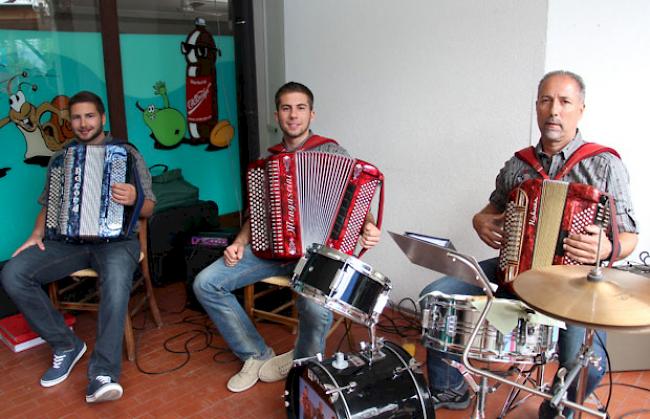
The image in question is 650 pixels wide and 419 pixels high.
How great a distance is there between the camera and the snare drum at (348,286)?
2234 millimetres

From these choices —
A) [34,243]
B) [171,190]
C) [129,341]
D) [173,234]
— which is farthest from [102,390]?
[171,190]

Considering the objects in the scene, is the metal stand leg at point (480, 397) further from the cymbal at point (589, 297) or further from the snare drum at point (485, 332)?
the cymbal at point (589, 297)

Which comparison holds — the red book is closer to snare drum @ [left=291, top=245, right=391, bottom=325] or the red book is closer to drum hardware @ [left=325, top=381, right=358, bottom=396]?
snare drum @ [left=291, top=245, right=391, bottom=325]

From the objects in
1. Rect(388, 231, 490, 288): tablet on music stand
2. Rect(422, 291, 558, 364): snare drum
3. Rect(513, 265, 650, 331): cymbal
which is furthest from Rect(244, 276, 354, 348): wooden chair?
Rect(513, 265, 650, 331): cymbal

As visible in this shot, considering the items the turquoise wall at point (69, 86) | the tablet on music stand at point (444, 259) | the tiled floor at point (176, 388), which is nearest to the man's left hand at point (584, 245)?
the tablet on music stand at point (444, 259)

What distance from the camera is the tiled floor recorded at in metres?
2.66

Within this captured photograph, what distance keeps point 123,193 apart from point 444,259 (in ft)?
5.89

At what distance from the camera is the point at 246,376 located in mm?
2865

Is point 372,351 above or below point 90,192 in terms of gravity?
below

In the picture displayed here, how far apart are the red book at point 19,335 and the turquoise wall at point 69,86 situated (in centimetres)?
55

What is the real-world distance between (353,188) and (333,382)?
0.90 m

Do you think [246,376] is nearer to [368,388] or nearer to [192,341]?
[192,341]

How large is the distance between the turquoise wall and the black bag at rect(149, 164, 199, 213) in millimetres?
146

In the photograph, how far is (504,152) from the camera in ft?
10.1
